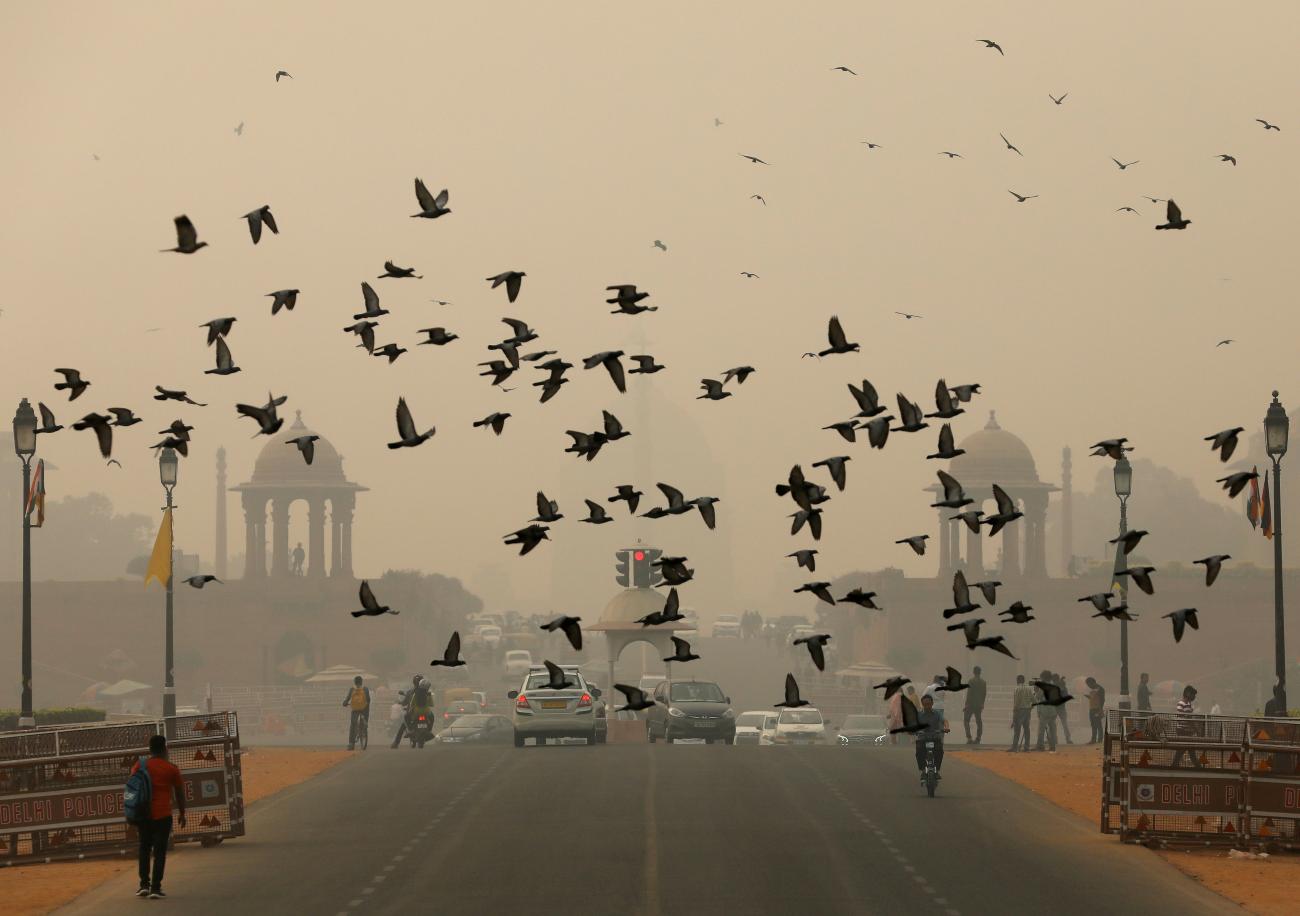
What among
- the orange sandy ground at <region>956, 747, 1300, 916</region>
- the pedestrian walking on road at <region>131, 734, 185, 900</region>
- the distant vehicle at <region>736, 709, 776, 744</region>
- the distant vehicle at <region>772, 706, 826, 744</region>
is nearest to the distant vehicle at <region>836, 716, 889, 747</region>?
the distant vehicle at <region>772, 706, 826, 744</region>

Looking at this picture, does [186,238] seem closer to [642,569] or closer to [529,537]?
[529,537]

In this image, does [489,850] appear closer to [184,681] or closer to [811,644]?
[811,644]

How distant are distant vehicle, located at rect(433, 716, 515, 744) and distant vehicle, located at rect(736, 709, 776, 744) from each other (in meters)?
7.38

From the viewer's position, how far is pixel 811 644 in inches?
623

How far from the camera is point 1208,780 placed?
81.2 ft

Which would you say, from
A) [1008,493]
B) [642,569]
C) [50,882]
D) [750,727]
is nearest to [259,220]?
[50,882]

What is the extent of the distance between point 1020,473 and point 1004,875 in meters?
90.0

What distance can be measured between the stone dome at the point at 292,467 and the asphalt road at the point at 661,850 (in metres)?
75.4

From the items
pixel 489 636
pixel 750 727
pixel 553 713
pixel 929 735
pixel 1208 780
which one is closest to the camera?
pixel 1208 780

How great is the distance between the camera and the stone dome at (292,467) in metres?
110

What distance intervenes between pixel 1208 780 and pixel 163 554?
→ 1024 inches

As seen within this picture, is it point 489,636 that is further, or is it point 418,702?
point 489,636

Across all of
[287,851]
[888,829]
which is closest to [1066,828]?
[888,829]

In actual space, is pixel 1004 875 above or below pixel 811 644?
below
